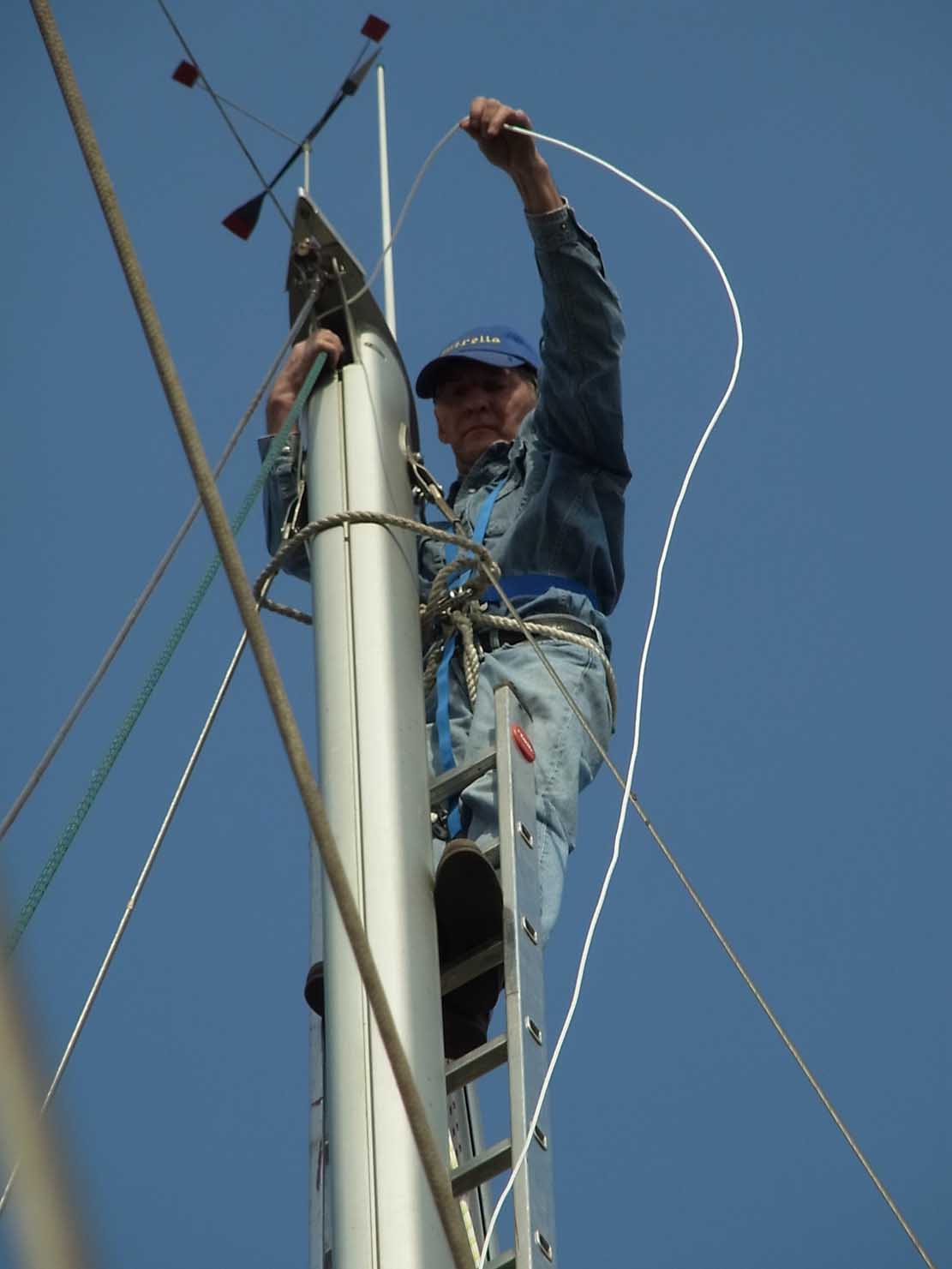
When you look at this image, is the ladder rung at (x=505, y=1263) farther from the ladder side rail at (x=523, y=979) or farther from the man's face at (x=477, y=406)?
the man's face at (x=477, y=406)

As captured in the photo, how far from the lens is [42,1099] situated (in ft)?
2.84

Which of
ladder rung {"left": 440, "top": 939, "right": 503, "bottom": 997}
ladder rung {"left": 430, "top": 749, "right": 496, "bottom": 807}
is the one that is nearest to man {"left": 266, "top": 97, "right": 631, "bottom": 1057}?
ladder rung {"left": 430, "top": 749, "right": 496, "bottom": 807}

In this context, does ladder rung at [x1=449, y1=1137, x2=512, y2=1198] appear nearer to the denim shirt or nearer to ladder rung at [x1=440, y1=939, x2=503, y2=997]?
ladder rung at [x1=440, y1=939, x2=503, y2=997]

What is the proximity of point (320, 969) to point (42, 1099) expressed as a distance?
2.69m

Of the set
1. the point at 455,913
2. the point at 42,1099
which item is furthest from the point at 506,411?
the point at 42,1099

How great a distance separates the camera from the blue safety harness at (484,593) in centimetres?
389

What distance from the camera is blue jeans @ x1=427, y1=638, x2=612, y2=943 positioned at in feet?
11.8

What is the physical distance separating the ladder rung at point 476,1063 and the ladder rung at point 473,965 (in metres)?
0.15

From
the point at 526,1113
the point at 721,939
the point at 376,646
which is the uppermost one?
the point at 376,646

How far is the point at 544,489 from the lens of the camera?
4.42 m

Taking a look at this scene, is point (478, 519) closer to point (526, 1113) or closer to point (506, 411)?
point (506, 411)

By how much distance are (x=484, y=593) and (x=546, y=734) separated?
17.9 inches

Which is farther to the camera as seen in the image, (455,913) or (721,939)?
(721,939)

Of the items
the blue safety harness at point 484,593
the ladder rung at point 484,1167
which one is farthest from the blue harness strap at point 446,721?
the ladder rung at point 484,1167
